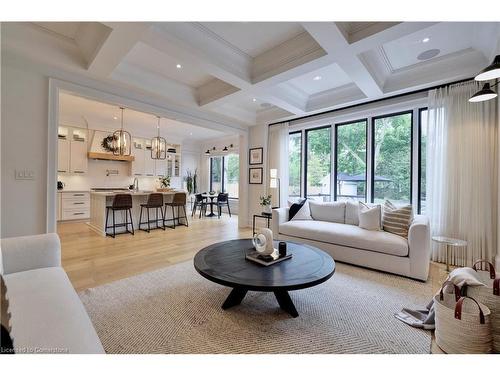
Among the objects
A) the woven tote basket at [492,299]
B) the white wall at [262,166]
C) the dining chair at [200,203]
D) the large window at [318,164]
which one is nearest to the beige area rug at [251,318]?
the woven tote basket at [492,299]

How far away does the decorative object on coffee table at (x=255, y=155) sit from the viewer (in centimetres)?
599

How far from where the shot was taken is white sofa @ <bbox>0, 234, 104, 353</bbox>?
1.00 metres

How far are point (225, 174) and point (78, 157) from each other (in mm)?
4750

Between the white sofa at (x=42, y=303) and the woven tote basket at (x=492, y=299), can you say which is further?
the woven tote basket at (x=492, y=299)

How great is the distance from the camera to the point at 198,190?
386 inches

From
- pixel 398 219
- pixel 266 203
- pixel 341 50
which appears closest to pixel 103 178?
pixel 266 203

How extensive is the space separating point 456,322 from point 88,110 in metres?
7.44

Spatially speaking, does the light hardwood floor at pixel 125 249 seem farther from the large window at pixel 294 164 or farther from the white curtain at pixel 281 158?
the large window at pixel 294 164

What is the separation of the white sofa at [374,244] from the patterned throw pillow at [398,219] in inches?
4.1

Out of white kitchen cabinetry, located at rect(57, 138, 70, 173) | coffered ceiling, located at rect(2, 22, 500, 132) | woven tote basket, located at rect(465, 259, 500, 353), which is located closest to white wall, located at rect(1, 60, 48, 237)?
coffered ceiling, located at rect(2, 22, 500, 132)

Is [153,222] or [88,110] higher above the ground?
[88,110]
